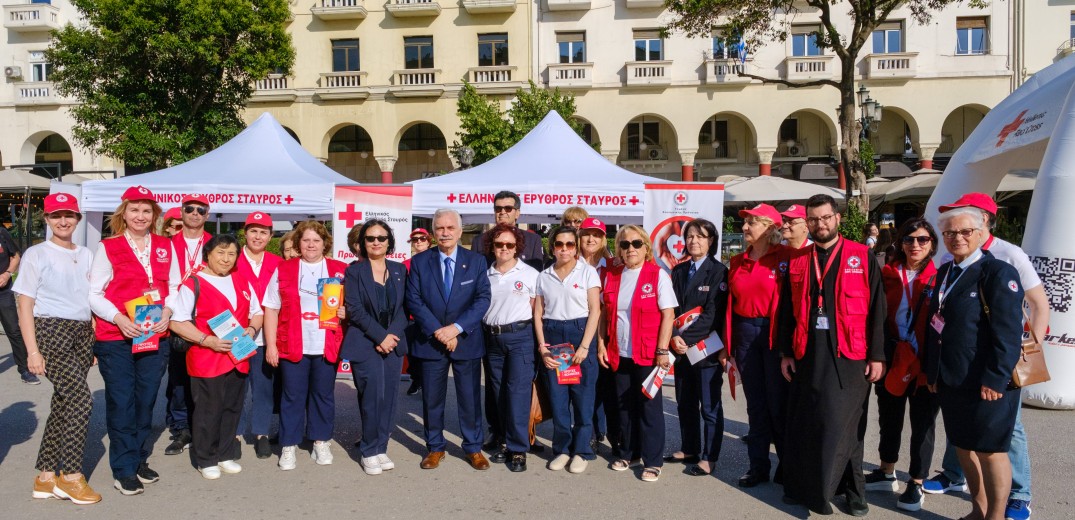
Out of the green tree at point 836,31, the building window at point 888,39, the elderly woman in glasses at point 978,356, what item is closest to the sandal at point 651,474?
the elderly woman in glasses at point 978,356

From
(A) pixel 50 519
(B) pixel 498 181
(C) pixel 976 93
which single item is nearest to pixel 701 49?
(C) pixel 976 93

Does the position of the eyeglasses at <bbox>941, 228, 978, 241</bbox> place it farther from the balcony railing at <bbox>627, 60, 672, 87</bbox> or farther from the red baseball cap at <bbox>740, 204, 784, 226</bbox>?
the balcony railing at <bbox>627, 60, 672, 87</bbox>

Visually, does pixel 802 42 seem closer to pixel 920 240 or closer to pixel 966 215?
pixel 920 240

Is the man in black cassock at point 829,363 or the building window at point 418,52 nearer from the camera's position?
the man in black cassock at point 829,363

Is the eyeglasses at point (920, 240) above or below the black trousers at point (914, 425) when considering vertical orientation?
above

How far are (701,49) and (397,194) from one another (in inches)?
724

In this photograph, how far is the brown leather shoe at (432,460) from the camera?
529 cm

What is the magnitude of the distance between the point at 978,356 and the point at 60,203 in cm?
531

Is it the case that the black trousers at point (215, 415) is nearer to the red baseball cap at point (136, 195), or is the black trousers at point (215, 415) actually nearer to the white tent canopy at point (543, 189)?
the red baseball cap at point (136, 195)

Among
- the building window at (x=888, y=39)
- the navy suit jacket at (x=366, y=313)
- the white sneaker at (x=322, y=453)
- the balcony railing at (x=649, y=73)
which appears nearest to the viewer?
the navy suit jacket at (x=366, y=313)

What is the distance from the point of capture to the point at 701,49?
2481 centimetres

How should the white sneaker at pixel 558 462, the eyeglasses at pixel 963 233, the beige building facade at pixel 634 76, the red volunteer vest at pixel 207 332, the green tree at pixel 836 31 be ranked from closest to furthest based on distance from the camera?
the eyeglasses at pixel 963 233 < the red volunteer vest at pixel 207 332 < the white sneaker at pixel 558 462 < the green tree at pixel 836 31 < the beige building facade at pixel 634 76

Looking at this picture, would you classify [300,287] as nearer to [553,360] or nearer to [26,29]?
[553,360]

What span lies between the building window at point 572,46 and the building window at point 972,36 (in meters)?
12.4
